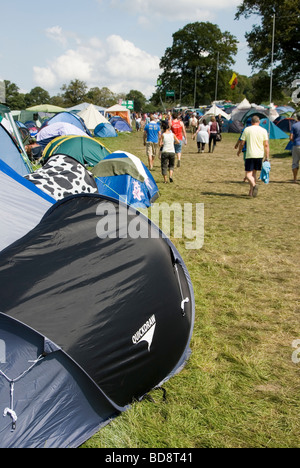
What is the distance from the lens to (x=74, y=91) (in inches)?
3098

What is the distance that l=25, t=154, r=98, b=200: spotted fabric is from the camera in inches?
237

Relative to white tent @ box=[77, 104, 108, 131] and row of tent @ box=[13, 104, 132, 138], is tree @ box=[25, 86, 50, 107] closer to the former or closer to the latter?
row of tent @ box=[13, 104, 132, 138]

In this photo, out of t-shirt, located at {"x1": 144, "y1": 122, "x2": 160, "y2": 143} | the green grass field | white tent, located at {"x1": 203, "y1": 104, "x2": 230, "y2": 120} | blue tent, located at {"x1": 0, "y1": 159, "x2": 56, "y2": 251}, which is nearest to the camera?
the green grass field

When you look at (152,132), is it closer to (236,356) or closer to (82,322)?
(236,356)

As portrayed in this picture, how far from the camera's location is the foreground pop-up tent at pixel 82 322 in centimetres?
244

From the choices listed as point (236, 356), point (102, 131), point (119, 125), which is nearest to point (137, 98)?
point (119, 125)

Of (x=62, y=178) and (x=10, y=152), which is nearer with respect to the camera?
(x=62, y=178)

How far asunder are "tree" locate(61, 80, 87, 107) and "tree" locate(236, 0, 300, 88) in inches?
1680

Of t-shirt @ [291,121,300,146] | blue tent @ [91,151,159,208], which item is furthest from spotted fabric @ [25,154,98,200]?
t-shirt @ [291,121,300,146]

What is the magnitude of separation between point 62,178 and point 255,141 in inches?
197

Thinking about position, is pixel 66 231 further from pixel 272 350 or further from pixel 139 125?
pixel 139 125

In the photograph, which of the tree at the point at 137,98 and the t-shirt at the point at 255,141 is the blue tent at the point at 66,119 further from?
the tree at the point at 137,98

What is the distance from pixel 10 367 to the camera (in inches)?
95.9

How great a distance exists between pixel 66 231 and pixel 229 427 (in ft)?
5.84
